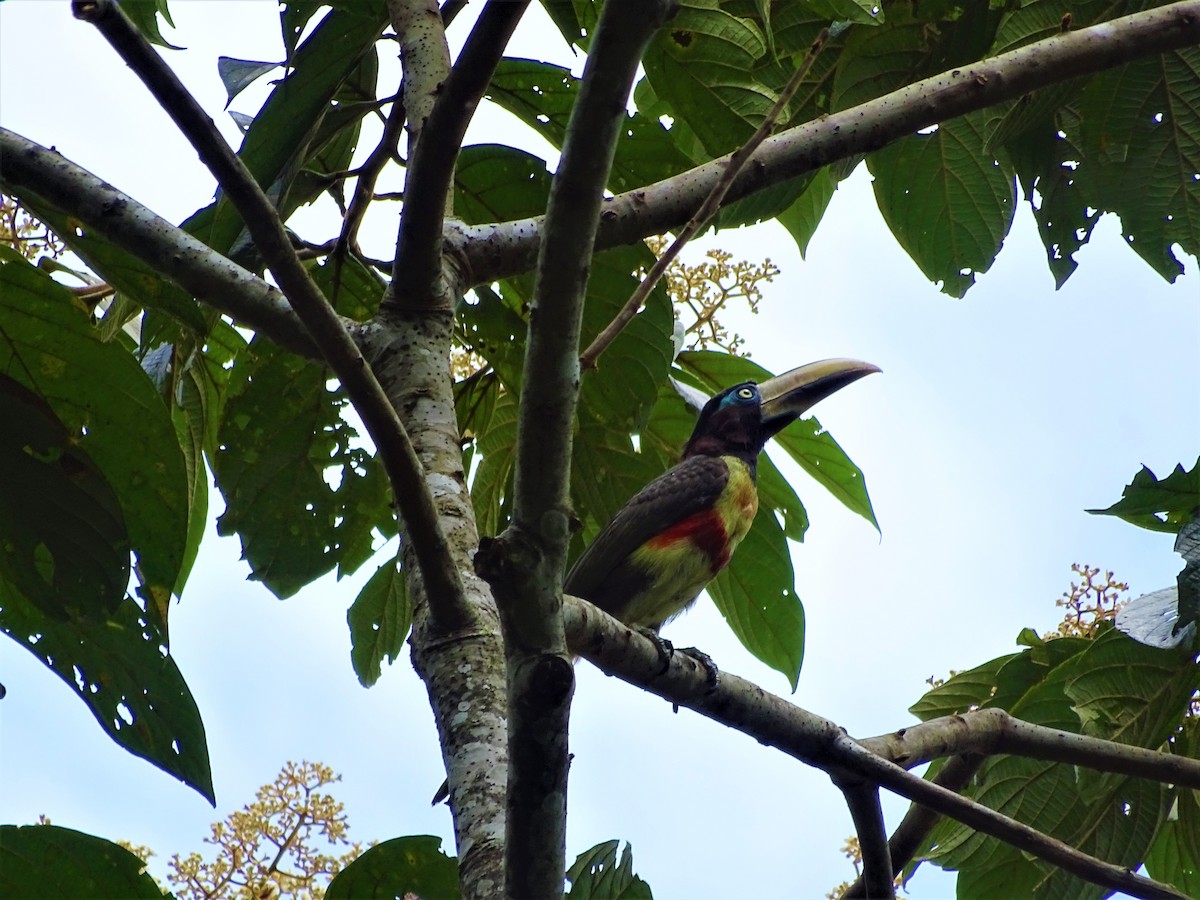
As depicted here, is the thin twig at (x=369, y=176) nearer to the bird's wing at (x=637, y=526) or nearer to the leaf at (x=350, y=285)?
the leaf at (x=350, y=285)

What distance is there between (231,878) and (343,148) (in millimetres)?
2128

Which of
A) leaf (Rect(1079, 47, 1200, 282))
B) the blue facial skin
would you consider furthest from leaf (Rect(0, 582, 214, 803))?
the blue facial skin

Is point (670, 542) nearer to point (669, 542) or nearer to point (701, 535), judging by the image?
point (669, 542)

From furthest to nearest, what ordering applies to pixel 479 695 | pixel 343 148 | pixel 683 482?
pixel 683 482, pixel 343 148, pixel 479 695

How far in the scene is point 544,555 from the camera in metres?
1.64

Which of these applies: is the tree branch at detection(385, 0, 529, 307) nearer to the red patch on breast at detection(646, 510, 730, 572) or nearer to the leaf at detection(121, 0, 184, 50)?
the leaf at detection(121, 0, 184, 50)

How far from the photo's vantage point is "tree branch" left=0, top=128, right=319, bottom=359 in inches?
86.4

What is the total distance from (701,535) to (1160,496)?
66.9 inches

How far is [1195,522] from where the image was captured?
2824mm

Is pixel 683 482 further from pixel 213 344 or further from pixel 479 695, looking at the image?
pixel 479 695

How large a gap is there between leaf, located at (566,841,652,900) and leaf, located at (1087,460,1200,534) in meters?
1.53

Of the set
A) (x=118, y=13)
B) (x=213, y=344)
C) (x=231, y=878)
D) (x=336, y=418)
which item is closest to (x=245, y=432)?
(x=336, y=418)

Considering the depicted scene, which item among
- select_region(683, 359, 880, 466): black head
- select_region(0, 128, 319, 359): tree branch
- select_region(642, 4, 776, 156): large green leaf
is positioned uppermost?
select_region(683, 359, 880, 466): black head

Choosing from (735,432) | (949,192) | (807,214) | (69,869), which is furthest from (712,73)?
(735,432)
